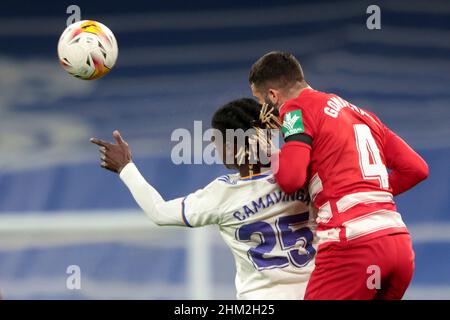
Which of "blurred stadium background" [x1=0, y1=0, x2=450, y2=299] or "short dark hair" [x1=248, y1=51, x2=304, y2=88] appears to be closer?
"short dark hair" [x1=248, y1=51, x2=304, y2=88]

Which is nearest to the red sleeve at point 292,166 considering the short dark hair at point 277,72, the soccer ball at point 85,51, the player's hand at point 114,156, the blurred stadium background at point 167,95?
the short dark hair at point 277,72

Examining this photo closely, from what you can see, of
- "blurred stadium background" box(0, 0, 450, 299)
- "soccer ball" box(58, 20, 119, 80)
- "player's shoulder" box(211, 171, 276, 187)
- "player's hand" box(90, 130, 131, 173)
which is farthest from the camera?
"blurred stadium background" box(0, 0, 450, 299)

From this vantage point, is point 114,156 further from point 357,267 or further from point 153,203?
point 357,267

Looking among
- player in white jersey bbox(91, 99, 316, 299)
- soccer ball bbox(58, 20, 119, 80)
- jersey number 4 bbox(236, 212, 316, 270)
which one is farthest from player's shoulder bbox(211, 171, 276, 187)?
soccer ball bbox(58, 20, 119, 80)

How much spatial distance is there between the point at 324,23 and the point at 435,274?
241 centimetres

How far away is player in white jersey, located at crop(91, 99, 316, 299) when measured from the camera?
2.94 metres

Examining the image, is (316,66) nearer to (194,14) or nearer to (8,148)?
(194,14)

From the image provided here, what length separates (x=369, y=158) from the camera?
3031mm

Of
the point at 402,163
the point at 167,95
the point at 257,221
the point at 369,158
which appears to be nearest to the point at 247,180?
the point at 257,221

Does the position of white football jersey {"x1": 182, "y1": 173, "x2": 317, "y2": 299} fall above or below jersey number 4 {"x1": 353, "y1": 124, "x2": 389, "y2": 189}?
below

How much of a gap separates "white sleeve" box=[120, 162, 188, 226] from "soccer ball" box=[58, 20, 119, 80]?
0.77 metres

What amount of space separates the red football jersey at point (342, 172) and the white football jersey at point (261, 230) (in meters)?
0.11

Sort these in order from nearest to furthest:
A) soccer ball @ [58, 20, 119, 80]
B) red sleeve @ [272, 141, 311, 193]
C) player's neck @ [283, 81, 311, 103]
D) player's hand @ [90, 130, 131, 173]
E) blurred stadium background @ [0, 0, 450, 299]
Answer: red sleeve @ [272, 141, 311, 193] → player's hand @ [90, 130, 131, 173] → player's neck @ [283, 81, 311, 103] → soccer ball @ [58, 20, 119, 80] → blurred stadium background @ [0, 0, 450, 299]

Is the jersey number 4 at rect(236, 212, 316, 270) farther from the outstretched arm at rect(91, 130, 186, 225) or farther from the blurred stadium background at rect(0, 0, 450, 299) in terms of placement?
the blurred stadium background at rect(0, 0, 450, 299)
